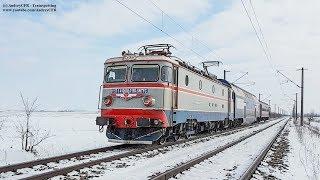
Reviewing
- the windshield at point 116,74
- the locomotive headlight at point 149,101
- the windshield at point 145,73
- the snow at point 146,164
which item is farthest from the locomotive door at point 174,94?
the windshield at point 116,74

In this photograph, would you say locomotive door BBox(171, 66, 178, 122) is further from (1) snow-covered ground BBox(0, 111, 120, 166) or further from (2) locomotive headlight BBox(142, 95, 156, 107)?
(1) snow-covered ground BBox(0, 111, 120, 166)

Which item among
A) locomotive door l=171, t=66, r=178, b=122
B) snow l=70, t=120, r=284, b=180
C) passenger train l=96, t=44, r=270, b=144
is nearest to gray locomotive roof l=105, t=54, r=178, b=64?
passenger train l=96, t=44, r=270, b=144

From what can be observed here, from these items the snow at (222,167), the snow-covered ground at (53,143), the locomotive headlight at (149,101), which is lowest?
the snow-covered ground at (53,143)

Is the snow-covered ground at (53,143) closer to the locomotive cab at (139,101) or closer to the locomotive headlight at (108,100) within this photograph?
the locomotive cab at (139,101)

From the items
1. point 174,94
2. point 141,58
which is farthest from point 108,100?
point 174,94

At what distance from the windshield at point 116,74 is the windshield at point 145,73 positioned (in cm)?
41

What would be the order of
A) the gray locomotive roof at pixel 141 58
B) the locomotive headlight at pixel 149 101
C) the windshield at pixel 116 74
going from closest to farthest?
the locomotive headlight at pixel 149 101 → the gray locomotive roof at pixel 141 58 → the windshield at pixel 116 74

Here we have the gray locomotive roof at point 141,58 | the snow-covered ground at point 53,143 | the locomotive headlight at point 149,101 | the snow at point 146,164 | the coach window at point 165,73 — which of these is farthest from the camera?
the gray locomotive roof at point 141,58

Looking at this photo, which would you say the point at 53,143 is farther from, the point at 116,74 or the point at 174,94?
the point at 174,94

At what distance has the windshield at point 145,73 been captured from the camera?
52.7ft

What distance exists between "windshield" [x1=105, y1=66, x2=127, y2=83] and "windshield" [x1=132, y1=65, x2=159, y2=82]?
0.41m

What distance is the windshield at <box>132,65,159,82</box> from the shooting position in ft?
52.7

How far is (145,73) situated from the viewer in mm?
16312

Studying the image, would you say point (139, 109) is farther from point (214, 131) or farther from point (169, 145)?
point (214, 131)
